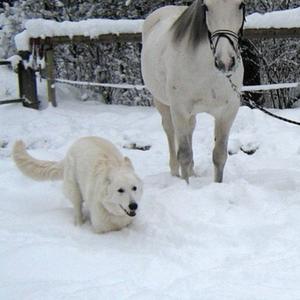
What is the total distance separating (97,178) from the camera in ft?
11.8

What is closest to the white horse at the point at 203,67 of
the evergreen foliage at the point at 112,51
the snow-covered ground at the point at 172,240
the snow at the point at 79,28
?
the snow-covered ground at the point at 172,240

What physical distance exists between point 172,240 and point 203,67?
1490 mm

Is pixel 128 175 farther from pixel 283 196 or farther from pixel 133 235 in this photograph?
pixel 283 196

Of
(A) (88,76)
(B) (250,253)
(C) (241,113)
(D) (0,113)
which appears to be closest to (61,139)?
(D) (0,113)

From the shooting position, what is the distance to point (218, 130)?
14.6ft

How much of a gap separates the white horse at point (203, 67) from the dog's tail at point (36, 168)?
3.65 feet

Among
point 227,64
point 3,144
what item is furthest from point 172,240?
point 3,144

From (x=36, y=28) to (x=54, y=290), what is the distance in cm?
715

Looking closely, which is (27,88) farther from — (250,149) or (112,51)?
(250,149)

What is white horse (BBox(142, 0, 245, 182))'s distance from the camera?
3568 millimetres

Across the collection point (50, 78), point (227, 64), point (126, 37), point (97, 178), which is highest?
point (227, 64)

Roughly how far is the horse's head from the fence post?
574 centimetres

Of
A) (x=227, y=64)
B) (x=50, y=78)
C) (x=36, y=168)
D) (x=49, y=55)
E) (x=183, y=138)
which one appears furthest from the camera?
(x=49, y=55)

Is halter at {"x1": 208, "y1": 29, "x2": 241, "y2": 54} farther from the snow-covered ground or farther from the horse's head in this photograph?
the snow-covered ground
